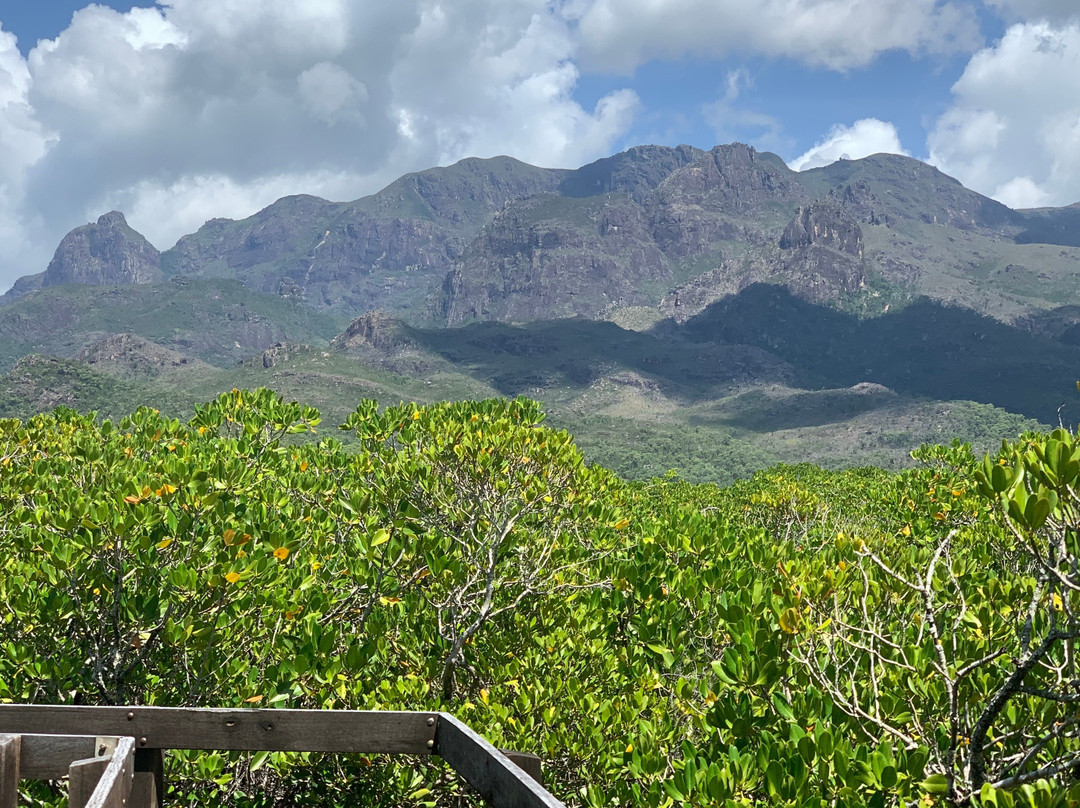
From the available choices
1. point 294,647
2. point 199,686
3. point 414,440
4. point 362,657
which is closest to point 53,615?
point 199,686

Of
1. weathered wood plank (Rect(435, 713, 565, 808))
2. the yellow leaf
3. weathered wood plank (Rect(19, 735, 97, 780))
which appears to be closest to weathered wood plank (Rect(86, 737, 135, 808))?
weathered wood plank (Rect(19, 735, 97, 780))

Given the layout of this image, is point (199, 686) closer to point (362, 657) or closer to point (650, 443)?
point (362, 657)

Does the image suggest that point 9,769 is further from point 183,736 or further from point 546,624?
point 546,624

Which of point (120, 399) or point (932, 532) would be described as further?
point (120, 399)

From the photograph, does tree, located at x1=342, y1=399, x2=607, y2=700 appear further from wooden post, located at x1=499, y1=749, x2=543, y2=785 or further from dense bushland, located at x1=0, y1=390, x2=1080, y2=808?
wooden post, located at x1=499, y1=749, x2=543, y2=785

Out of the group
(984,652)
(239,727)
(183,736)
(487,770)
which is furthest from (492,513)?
(984,652)

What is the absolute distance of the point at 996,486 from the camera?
2912mm

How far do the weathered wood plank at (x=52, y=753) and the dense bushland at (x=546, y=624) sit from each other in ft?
5.19

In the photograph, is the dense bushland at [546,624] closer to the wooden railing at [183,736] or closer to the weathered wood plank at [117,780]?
the wooden railing at [183,736]

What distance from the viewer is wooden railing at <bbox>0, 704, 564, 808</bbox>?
3.60m

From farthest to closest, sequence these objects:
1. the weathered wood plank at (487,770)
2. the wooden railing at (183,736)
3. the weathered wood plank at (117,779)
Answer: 1. the wooden railing at (183,736)
2. the weathered wood plank at (117,779)
3. the weathered wood plank at (487,770)

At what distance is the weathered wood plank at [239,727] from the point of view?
3.85m

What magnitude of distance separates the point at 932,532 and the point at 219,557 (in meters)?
10.8

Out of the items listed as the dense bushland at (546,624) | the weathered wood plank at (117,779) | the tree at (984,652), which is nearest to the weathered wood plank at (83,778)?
the weathered wood plank at (117,779)
